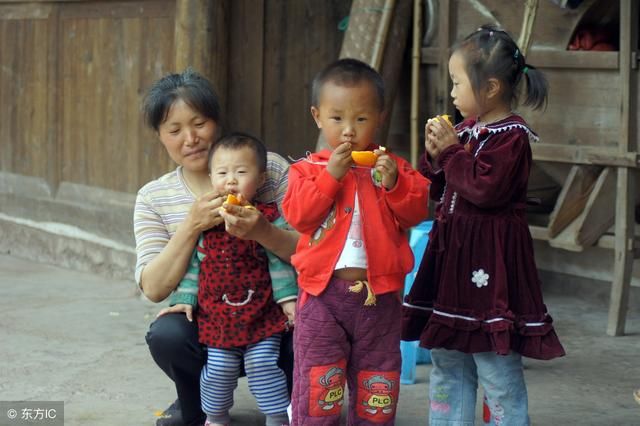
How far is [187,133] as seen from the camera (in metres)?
3.53

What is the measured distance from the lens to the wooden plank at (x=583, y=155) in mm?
4934

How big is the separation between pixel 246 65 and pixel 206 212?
8.46ft

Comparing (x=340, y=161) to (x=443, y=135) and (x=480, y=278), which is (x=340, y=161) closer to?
(x=443, y=135)

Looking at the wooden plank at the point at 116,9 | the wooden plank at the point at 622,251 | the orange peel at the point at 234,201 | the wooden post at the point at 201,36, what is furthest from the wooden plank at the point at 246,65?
the orange peel at the point at 234,201

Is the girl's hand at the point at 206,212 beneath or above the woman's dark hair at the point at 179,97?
beneath

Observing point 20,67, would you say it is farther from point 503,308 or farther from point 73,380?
point 503,308

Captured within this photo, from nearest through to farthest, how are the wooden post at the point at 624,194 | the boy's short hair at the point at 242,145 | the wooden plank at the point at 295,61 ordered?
the boy's short hair at the point at 242,145 < the wooden post at the point at 624,194 < the wooden plank at the point at 295,61

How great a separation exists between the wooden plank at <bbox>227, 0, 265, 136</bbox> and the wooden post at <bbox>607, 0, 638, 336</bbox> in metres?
1.97

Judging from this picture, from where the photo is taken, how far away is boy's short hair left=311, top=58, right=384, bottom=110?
300cm

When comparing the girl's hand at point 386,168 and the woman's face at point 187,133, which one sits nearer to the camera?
the girl's hand at point 386,168

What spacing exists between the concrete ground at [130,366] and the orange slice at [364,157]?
128cm

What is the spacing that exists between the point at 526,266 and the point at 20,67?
5.10m

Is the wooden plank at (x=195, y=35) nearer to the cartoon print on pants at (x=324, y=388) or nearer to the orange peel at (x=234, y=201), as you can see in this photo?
the orange peel at (x=234, y=201)

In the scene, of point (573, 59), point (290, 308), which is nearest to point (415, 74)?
point (573, 59)
